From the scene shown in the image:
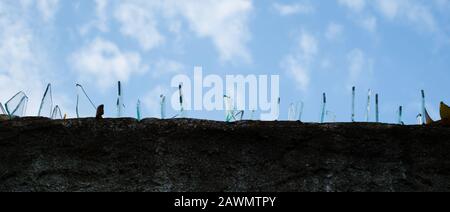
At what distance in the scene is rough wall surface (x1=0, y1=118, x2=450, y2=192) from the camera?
3445 mm

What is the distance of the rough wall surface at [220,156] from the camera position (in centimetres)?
345

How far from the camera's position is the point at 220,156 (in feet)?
11.4

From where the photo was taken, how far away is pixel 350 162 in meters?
3.48

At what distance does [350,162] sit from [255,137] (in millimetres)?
356

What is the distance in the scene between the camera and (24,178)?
3484 mm

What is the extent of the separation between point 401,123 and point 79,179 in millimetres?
1219
